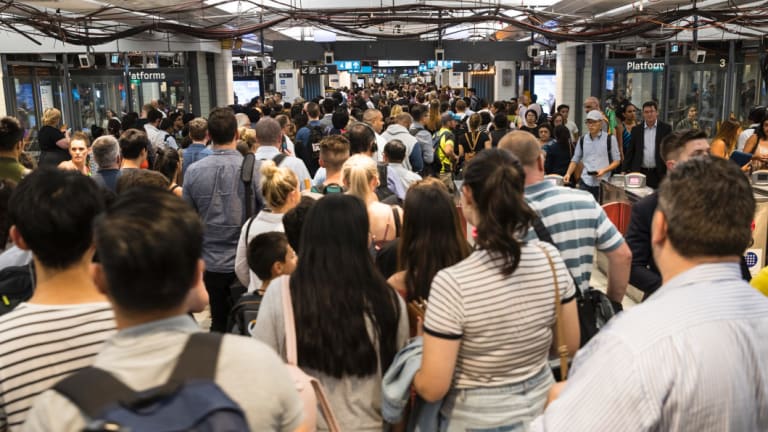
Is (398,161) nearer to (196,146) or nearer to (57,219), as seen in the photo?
(196,146)

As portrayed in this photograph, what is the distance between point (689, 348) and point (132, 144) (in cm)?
440

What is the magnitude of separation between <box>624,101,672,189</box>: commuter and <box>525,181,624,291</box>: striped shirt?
230 inches

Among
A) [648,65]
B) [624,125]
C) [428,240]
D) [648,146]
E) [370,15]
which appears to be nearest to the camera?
[428,240]

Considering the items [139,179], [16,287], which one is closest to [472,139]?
[139,179]

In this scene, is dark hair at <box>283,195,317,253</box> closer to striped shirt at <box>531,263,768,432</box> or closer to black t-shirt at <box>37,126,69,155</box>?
striped shirt at <box>531,263,768,432</box>

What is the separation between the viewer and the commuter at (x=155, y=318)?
4.66 ft

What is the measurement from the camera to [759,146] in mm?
9000

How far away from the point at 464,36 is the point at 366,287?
24.5 m

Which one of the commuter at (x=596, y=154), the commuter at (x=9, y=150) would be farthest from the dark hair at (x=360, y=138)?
the commuter at (x=596, y=154)

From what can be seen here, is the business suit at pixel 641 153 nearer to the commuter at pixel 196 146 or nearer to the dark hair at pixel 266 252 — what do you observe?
the commuter at pixel 196 146

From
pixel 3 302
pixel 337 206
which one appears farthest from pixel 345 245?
pixel 3 302

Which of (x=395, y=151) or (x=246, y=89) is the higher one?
(x=246, y=89)

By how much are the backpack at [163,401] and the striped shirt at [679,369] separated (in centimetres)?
71

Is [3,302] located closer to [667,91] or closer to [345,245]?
[345,245]
